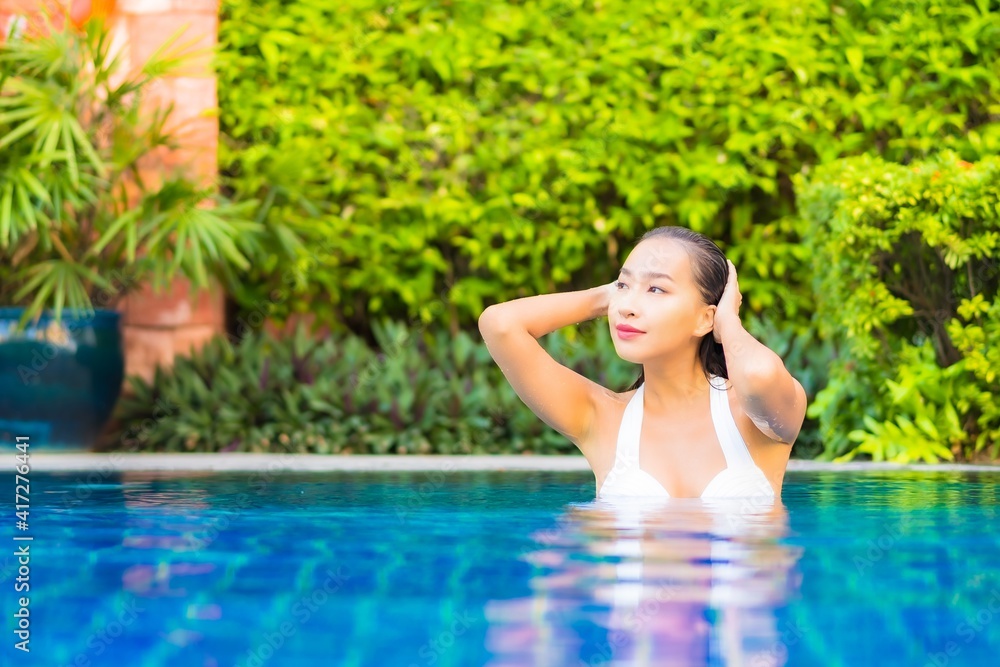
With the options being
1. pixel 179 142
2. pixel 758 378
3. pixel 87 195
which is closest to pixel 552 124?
pixel 179 142

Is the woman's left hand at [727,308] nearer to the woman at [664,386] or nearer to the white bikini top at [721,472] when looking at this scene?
the woman at [664,386]

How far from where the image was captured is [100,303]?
8.88m

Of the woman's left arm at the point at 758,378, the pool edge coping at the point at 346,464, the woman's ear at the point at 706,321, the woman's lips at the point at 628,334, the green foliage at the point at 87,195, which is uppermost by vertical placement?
the green foliage at the point at 87,195

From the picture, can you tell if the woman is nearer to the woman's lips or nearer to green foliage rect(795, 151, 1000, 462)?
the woman's lips

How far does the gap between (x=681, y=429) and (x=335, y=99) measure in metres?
6.10

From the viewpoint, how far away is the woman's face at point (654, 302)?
13.0ft

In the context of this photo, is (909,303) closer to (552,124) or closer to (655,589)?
(552,124)

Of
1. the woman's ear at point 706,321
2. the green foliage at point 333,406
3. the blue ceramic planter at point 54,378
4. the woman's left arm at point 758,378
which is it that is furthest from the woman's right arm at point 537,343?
the blue ceramic planter at point 54,378

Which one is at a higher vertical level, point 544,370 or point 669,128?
point 669,128

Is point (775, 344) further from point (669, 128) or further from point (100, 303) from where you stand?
point (100, 303)

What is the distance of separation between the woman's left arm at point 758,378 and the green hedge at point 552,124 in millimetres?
5169

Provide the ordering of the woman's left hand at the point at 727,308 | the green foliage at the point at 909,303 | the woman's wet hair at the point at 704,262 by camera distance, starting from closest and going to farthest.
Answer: the woman's left hand at the point at 727,308
the woman's wet hair at the point at 704,262
the green foliage at the point at 909,303

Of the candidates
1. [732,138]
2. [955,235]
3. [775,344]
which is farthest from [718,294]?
[732,138]

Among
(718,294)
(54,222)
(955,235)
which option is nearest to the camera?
(718,294)
